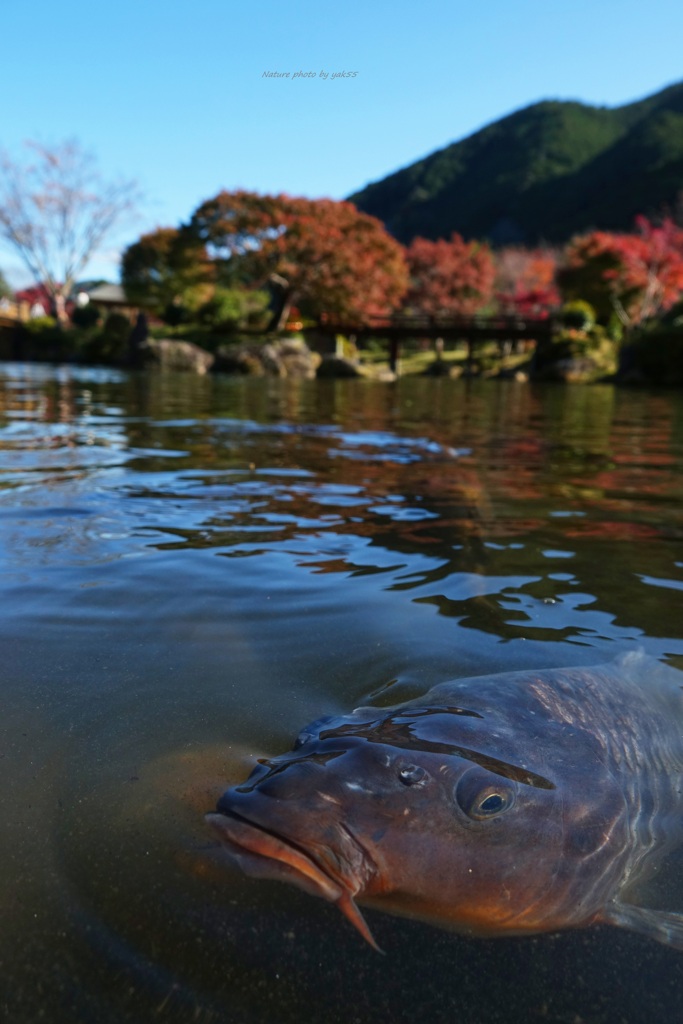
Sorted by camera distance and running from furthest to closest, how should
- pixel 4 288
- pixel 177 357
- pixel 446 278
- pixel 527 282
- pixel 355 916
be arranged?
pixel 4 288 < pixel 527 282 < pixel 446 278 < pixel 177 357 < pixel 355 916

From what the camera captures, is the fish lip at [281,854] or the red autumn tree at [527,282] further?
the red autumn tree at [527,282]

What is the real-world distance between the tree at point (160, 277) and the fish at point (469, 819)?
42226 mm

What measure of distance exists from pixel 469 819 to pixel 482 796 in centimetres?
5

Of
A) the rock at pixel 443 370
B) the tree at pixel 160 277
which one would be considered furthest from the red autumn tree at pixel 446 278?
the tree at pixel 160 277

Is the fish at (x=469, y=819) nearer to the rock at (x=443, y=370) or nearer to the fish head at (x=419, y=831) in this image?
the fish head at (x=419, y=831)

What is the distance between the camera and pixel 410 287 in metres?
52.9

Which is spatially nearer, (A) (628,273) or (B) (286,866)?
(B) (286,866)

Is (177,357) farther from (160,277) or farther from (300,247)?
(160,277)

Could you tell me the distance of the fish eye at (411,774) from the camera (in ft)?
5.02

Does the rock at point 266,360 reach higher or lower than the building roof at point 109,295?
lower

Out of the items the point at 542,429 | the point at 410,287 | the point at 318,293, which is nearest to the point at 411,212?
the point at 410,287

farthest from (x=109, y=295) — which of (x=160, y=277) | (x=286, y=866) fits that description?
(x=286, y=866)

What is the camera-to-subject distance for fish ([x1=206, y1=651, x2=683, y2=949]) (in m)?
1.40

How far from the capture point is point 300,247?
117ft
